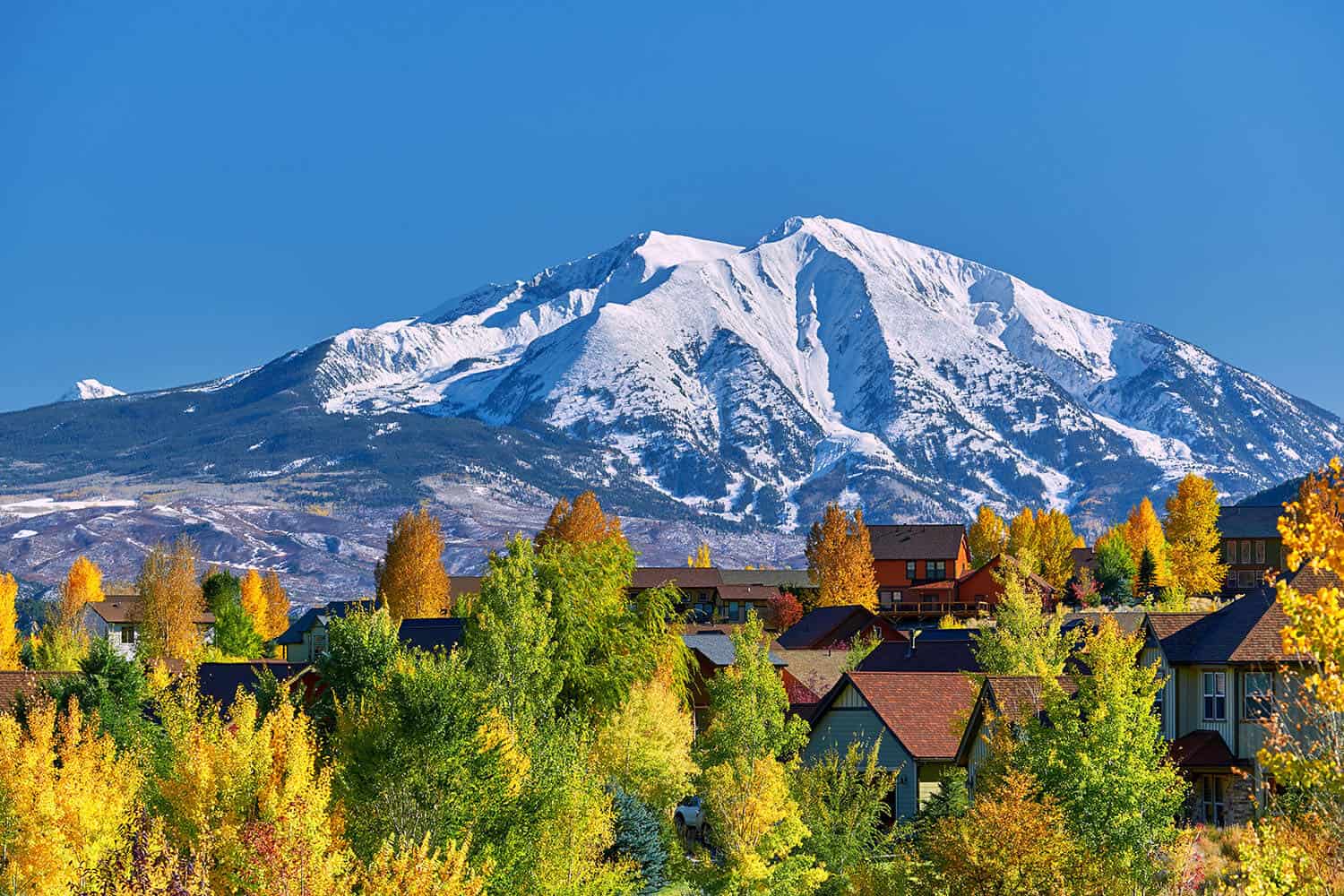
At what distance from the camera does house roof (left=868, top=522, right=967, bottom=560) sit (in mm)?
166250

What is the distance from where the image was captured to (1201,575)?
138 m

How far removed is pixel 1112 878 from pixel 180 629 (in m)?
115

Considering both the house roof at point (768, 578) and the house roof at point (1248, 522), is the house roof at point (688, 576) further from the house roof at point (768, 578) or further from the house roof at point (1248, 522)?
the house roof at point (1248, 522)

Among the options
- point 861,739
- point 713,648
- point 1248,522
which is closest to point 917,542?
point 1248,522

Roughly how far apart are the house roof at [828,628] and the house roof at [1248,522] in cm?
4751

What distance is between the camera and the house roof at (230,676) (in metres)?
82.8

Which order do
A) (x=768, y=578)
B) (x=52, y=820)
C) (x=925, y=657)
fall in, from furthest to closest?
1. (x=768, y=578)
2. (x=925, y=657)
3. (x=52, y=820)

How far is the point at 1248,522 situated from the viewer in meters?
154

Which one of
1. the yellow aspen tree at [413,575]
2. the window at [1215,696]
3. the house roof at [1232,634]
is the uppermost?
the yellow aspen tree at [413,575]

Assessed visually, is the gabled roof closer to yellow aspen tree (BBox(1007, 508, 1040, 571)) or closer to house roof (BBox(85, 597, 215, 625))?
yellow aspen tree (BBox(1007, 508, 1040, 571))

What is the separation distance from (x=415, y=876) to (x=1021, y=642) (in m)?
43.0

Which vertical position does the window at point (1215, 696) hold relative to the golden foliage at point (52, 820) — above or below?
above

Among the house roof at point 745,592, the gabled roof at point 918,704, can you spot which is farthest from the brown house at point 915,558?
the gabled roof at point 918,704

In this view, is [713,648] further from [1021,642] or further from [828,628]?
[1021,642]
